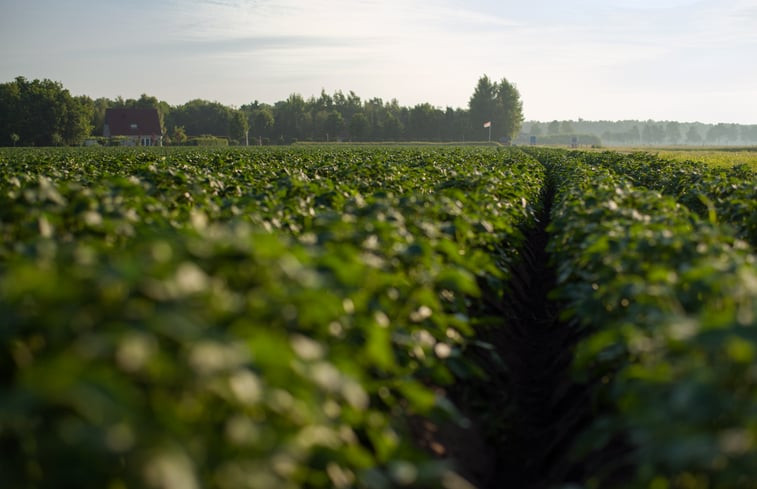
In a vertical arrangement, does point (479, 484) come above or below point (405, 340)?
below

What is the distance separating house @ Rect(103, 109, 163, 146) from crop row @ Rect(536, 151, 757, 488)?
318 ft

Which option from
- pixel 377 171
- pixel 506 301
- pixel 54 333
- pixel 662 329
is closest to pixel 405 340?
pixel 662 329

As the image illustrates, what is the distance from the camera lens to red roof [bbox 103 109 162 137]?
96.2 metres

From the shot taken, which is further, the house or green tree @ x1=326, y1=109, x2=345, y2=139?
green tree @ x1=326, y1=109, x2=345, y2=139

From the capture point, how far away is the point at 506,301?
24.3 ft

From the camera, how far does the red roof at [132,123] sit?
96.2m

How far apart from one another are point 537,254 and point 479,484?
22.0 feet

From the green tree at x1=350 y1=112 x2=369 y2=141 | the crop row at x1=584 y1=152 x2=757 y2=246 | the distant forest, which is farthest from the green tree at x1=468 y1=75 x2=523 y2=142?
the crop row at x1=584 y1=152 x2=757 y2=246

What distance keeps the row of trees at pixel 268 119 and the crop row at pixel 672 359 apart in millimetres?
89393

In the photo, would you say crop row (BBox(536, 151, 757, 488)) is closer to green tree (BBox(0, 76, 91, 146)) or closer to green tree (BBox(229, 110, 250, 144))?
green tree (BBox(0, 76, 91, 146))

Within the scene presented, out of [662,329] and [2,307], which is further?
[662,329]

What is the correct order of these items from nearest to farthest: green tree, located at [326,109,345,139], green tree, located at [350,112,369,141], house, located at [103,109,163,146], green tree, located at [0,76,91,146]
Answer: green tree, located at [0,76,91,146] < house, located at [103,109,163,146] < green tree, located at [350,112,369,141] < green tree, located at [326,109,345,139]

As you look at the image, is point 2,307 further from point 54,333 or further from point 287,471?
point 287,471

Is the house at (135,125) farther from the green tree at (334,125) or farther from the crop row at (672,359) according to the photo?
the crop row at (672,359)
